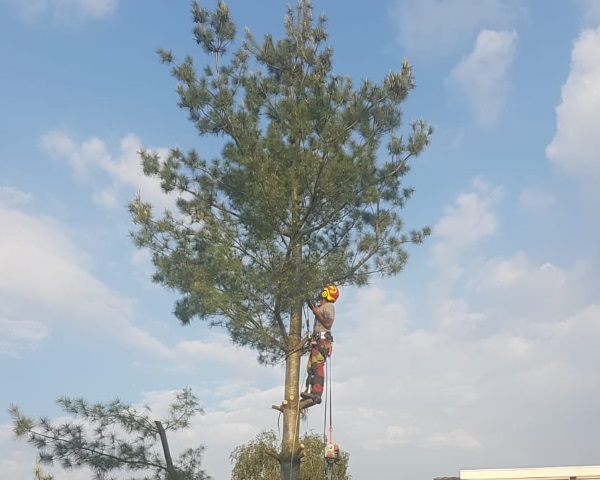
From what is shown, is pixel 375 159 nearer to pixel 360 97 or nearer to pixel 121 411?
pixel 360 97

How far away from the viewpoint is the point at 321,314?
38.8 feet

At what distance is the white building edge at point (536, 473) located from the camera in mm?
13797

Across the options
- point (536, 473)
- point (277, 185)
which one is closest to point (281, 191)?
point (277, 185)

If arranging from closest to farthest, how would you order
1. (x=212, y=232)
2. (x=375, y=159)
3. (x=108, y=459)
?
(x=108, y=459), (x=212, y=232), (x=375, y=159)

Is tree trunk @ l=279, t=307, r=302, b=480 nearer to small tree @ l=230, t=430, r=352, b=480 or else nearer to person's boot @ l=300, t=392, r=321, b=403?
person's boot @ l=300, t=392, r=321, b=403

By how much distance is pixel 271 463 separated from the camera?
68.0 feet

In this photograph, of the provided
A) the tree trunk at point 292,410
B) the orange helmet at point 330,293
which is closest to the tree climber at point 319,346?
the orange helmet at point 330,293

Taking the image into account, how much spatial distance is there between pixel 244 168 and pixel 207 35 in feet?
9.06

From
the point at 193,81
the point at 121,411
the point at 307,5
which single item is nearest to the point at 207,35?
the point at 193,81

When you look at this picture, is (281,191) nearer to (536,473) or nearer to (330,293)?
(330,293)

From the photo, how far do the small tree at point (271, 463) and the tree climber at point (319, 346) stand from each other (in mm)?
9151

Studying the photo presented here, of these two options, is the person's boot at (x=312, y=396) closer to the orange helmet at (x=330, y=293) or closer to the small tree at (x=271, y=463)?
the orange helmet at (x=330, y=293)

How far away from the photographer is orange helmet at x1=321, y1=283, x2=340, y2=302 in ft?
39.2

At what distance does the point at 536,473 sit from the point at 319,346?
5834 millimetres
